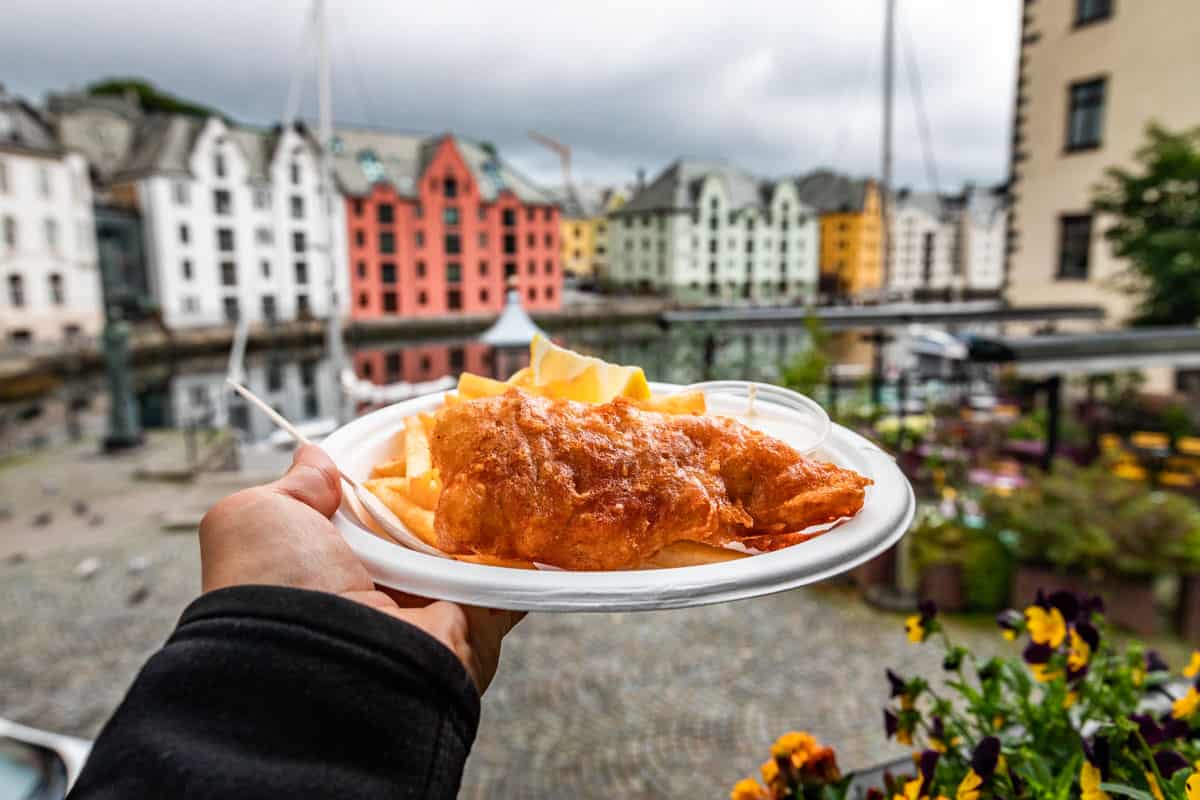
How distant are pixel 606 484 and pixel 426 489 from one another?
26 centimetres

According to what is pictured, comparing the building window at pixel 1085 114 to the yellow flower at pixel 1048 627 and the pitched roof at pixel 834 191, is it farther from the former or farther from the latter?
the yellow flower at pixel 1048 627

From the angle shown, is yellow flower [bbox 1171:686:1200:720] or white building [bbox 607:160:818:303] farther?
white building [bbox 607:160:818:303]

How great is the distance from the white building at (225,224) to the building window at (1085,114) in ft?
69.2

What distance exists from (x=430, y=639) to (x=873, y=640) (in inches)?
161

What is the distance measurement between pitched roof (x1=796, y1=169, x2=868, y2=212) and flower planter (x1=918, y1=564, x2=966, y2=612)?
9.12 meters

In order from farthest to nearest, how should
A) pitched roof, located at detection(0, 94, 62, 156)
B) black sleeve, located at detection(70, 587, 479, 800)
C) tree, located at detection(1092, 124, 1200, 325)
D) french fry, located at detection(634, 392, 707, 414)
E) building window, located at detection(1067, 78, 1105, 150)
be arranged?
pitched roof, located at detection(0, 94, 62, 156)
building window, located at detection(1067, 78, 1105, 150)
tree, located at detection(1092, 124, 1200, 325)
french fry, located at detection(634, 392, 707, 414)
black sleeve, located at detection(70, 587, 479, 800)

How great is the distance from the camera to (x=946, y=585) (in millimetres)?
4398

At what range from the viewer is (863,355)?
7.38 metres

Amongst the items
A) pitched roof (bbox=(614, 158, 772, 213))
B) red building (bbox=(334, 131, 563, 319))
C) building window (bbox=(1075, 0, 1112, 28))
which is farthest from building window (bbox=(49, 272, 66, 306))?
building window (bbox=(1075, 0, 1112, 28))

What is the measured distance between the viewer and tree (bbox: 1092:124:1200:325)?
8.19 m

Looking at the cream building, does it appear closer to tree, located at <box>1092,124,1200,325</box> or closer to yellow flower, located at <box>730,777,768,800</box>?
tree, located at <box>1092,124,1200,325</box>

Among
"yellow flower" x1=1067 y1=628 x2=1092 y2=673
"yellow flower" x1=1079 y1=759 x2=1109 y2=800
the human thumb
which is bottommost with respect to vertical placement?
"yellow flower" x1=1079 y1=759 x2=1109 y2=800

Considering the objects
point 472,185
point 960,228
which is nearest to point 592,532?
point 472,185

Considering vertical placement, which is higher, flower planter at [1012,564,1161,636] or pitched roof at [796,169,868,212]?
pitched roof at [796,169,868,212]
